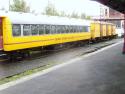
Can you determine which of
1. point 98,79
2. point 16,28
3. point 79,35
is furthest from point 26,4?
point 98,79

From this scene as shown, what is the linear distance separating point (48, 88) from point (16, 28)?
10381mm

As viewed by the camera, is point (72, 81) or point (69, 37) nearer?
point (72, 81)

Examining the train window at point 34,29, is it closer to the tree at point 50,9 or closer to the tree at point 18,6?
the tree at point 18,6

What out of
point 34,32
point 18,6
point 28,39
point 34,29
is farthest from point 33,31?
point 18,6

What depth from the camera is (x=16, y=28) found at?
21.9 m

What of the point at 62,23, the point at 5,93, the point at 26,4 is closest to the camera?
the point at 5,93

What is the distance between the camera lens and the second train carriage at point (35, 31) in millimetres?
21047

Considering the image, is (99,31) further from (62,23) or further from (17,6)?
(62,23)

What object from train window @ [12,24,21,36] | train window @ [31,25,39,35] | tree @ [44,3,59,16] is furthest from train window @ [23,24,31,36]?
tree @ [44,3,59,16]

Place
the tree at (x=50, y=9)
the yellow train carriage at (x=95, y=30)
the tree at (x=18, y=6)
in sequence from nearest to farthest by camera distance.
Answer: the yellow train carriage at (x=95, y=30) → the tree at (x=18, y=6) → the tree at (x=50, y=9)

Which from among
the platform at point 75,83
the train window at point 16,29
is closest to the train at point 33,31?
the train window at point 16,29

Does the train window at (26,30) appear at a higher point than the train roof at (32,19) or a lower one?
lower

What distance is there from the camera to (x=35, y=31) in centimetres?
2483

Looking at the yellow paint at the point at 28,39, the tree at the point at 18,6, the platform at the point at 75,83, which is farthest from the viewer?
the tree at the point at 18,6
